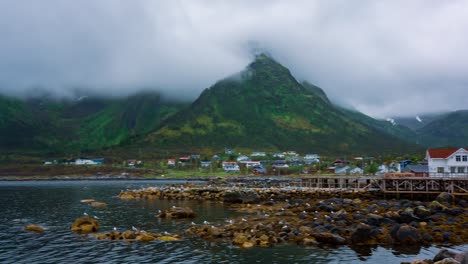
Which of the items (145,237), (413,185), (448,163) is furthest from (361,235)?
(448,163)

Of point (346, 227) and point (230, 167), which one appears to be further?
point (230, 167)

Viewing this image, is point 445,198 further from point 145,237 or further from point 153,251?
point 153,251

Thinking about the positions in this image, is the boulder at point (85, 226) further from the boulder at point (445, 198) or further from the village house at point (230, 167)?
the village house at point (230, 167)

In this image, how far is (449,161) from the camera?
83.3 metres

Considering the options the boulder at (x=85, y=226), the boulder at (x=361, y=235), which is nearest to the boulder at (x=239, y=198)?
the boulder at (x=85, y=226)

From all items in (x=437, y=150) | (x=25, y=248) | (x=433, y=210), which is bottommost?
(x=25, y=248)

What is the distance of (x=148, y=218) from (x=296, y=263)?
94.4 feet

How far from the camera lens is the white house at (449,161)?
3241 inches

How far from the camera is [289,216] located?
5078 centimetres

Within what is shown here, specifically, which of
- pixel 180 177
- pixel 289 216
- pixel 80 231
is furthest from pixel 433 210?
pixel 180 177

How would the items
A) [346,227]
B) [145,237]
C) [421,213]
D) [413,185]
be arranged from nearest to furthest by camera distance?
1. [145,237]
2. [346,227]
3. [421,213]
4. [413,185]

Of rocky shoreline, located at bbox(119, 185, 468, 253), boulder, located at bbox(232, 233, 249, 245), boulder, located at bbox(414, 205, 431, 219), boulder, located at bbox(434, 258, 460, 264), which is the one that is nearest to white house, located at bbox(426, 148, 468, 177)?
Result: rocky shoreline, located at bbox(119, 185, 468, 253)

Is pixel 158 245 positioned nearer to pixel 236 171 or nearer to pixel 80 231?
pixel 80 231

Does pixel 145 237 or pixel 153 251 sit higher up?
pixel 145 237
